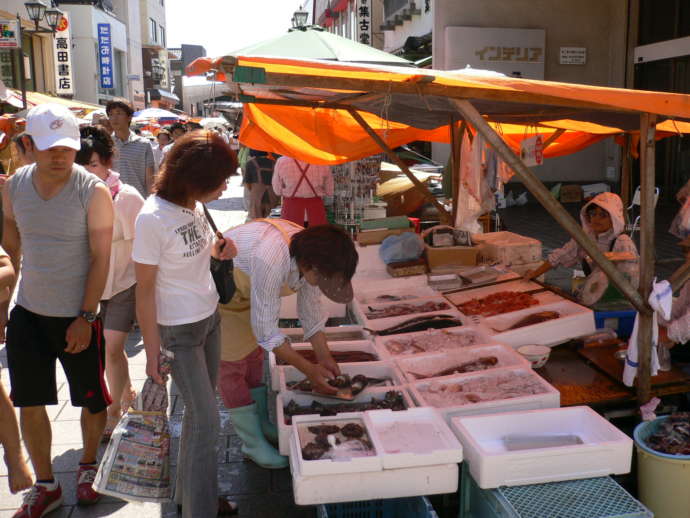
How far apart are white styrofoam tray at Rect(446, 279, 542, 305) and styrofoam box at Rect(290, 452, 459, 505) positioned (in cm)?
262

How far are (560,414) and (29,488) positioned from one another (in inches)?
112

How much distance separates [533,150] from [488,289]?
1283 mm

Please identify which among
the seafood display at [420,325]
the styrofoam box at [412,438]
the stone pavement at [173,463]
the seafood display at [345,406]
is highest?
the seafood display at [420,325]

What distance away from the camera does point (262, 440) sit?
12.3 feet

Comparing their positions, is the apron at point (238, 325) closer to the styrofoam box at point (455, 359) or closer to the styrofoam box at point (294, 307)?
the styrofoam box at point (455, 359)

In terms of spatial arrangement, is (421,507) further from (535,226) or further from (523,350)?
(535,226)

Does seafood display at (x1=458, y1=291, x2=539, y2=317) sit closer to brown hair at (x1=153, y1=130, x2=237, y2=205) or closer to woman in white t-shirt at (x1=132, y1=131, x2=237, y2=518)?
woman in white t-shirt at (x1=132, y1=131, x2=237, y2=518)

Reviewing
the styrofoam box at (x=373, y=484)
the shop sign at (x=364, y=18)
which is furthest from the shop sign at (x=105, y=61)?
the styrofoam box at (x=373, y=484)

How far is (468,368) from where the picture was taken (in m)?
4.09

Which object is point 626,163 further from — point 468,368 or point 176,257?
point 176,257

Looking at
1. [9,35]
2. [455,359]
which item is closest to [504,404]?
[455,359]

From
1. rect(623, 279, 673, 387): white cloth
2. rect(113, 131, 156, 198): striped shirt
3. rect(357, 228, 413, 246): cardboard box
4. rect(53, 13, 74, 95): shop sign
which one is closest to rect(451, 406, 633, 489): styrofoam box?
rect(623, 279, 673, 387): white cloth

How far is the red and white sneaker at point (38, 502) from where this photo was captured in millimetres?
3340

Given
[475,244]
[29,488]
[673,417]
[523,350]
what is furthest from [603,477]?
[475,244]
